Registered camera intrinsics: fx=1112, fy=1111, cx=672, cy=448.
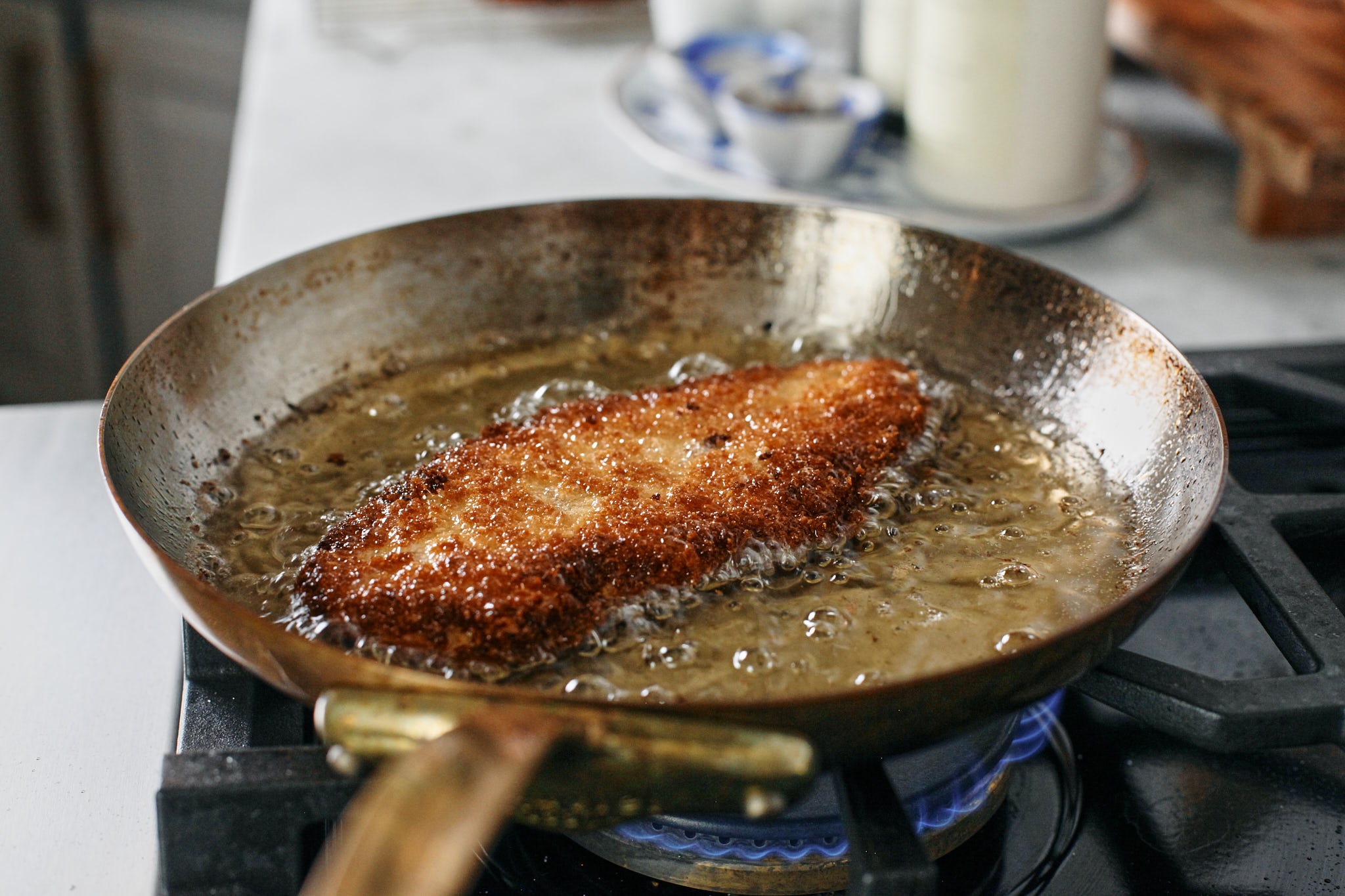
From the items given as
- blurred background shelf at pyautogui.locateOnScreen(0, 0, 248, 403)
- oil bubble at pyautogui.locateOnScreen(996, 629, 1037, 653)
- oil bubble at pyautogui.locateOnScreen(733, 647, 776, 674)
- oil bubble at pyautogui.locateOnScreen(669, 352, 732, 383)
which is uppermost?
oil bubble at pyautogui.locateOnScreen(733, 647, 776, 674)

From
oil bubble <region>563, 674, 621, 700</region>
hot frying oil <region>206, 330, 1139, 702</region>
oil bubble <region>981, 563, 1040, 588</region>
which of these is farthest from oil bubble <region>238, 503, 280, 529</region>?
oil bubble <region>981, 563, 1040, 588</region>

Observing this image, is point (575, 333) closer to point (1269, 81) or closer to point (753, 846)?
point (753, 846)

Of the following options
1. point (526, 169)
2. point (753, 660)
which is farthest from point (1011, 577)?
point (526, 169)

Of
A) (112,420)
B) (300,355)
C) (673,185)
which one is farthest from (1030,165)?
(112,420)

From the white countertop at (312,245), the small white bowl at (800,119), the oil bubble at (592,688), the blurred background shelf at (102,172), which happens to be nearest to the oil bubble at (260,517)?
the white countertop at (312,245)

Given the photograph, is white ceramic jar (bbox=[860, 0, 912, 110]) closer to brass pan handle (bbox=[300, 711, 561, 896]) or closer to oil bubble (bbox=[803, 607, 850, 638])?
oil bubble (bbox=[803, 607, 850, 638])

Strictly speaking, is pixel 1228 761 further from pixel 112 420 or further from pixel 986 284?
pixel 112 420

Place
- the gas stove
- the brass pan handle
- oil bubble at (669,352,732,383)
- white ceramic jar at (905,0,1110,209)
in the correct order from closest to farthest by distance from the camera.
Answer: the brass pan handle, the gas stove, oil bubble at (669,352,732,383), white ceramic jar at (905,0,1110,209)

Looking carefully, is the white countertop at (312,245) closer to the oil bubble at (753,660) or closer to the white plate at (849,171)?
the white plate at (849,171)
